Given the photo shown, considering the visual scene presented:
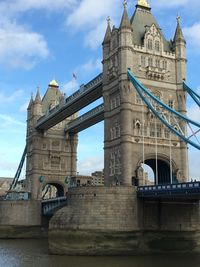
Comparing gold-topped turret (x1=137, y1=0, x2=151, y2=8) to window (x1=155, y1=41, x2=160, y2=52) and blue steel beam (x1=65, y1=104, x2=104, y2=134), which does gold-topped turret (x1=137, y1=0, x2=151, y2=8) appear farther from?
blue steel beam (x1=65, y1=104, x2=104, y2=134)

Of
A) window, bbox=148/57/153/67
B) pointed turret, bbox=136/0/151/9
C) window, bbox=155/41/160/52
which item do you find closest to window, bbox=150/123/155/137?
window, bbox=148/57/153/67

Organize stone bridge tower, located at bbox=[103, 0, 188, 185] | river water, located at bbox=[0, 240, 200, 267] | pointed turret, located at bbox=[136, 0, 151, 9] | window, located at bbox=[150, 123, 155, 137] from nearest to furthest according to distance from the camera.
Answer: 1. river water, located at bbox=[0, 240, 200, 267]
2. stone bridge tower, located at bbox=[103, 0, 188, 185]
3. window, located at bbox=[150, 123, 155, 137]
4. pointed turret, located at bbox=[136, 0, 151, 9]

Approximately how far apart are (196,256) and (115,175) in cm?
1313

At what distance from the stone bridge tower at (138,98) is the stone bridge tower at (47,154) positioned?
2622 cm

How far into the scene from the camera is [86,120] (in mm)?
62188

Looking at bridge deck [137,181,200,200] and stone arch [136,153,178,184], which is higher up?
stone arch [136,153,178,184]

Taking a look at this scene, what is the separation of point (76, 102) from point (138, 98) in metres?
14.6

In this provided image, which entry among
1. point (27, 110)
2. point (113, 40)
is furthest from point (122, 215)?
point (27, 110)

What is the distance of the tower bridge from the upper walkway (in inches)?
6.8

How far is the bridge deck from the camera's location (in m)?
33.0

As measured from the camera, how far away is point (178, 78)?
48.0 metres

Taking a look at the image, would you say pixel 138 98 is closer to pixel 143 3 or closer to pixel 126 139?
pixel 126 139

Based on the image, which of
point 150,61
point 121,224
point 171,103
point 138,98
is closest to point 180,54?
point 150,61

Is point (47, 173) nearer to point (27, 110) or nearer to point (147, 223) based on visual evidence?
point (27, 110)
